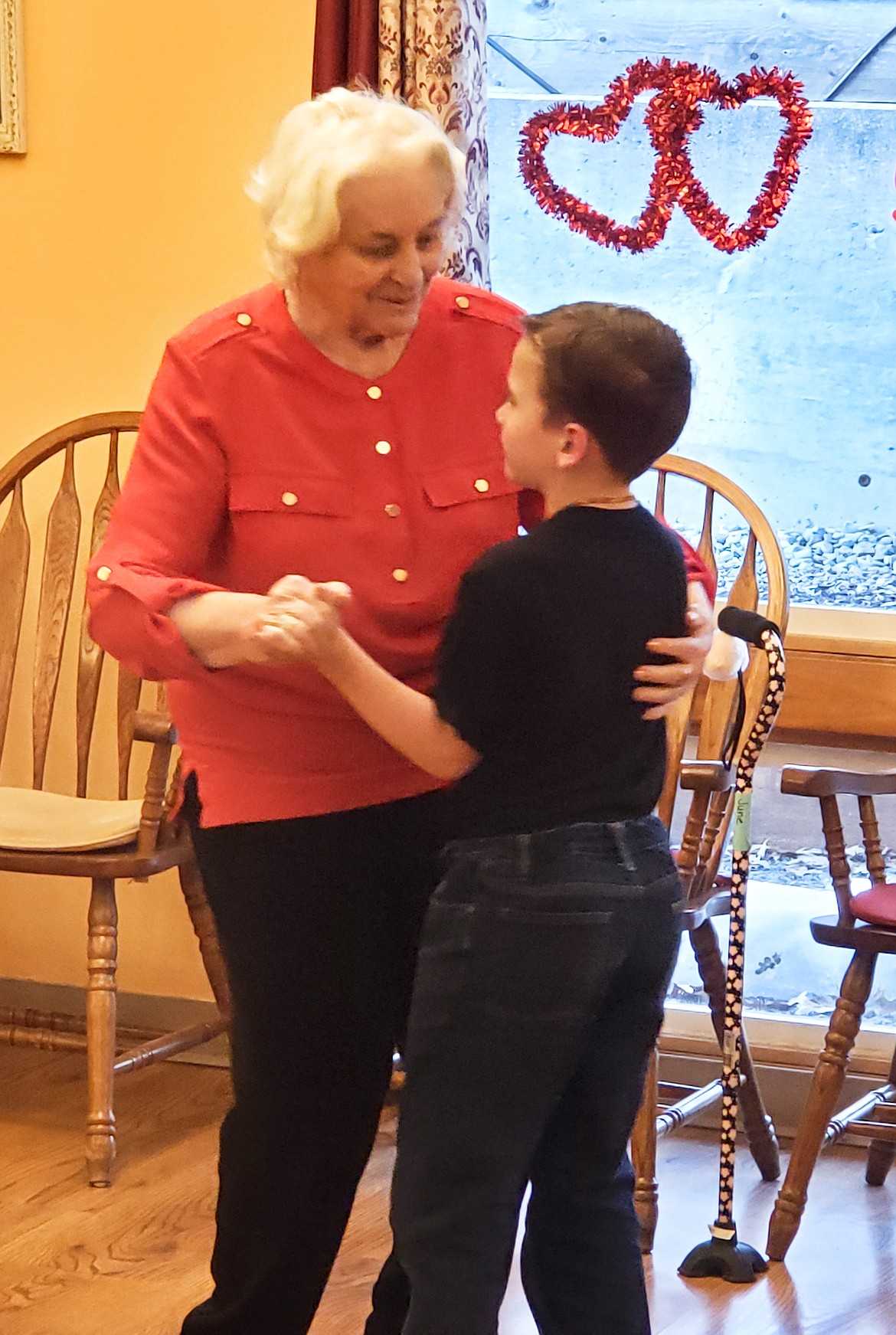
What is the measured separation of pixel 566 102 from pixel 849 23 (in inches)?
18.8

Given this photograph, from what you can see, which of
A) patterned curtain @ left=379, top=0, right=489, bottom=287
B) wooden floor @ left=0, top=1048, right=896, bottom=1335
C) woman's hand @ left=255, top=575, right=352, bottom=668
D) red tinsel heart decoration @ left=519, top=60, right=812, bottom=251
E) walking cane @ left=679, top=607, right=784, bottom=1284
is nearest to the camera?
woman's hand @ left=255, top=575, right=352, bottom=668

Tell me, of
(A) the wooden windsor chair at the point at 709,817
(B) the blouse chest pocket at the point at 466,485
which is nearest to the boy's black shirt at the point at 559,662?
(B) the blouse chest pocket at the point at 466,485

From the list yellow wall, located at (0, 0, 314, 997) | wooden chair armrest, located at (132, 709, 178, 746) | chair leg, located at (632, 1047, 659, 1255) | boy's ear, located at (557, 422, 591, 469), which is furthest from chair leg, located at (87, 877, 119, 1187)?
boy's ear, located at (557, 422, 591, 469)

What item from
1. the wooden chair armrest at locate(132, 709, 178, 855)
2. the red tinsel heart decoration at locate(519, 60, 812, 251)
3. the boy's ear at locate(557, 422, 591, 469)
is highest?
the red tinsel heart decoration at locate(519, 60, 812, 251)

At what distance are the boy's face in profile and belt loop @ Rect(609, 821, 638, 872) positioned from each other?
0.95ft

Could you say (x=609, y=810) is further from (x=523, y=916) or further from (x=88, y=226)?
(x=88, y=226)

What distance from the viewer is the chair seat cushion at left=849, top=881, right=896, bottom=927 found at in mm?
2129

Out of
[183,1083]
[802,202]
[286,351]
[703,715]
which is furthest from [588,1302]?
[802,202]

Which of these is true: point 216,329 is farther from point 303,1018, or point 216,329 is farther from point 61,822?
point 61,822

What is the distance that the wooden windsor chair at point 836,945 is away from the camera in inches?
84.2

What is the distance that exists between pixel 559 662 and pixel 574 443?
0.18 metres

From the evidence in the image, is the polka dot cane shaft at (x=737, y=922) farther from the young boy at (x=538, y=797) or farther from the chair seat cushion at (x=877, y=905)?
the young boy at (x=538, y=797)

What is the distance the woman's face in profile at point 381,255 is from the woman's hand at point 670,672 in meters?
0.39

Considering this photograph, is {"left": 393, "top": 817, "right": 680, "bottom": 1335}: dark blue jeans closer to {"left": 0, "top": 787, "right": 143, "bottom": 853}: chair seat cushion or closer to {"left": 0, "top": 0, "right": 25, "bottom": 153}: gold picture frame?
{"left": 0, "top": 787, "right": 143, "bottom": 853}: chair seat cushion
